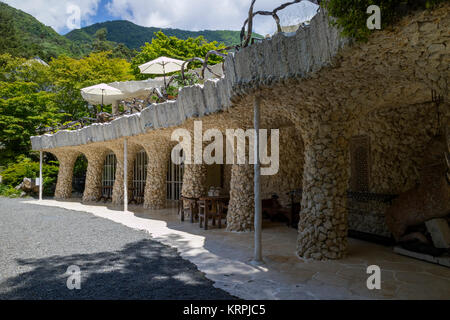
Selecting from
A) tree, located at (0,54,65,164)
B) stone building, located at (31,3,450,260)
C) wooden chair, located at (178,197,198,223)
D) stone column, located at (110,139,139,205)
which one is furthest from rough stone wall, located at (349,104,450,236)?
tree, located at (0,54,65,164)

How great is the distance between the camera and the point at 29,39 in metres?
35.5

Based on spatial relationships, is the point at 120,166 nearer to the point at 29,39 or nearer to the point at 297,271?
the point at 297,271

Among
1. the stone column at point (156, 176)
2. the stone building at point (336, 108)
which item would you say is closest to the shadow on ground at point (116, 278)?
the stone building at point (336, 108)

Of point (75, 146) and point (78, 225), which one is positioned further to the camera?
point (75, 146)

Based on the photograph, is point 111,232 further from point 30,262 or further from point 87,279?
point 87,279

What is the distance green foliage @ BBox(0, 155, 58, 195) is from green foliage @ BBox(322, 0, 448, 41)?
2088 cm

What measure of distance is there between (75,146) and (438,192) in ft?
50.1

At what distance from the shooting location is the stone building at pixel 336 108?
11.3ft

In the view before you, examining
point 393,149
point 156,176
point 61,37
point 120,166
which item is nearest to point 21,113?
point 120,166

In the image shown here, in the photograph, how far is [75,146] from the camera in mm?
15039

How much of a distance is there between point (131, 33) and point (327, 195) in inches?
2524

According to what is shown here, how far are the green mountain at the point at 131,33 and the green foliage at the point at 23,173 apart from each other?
35054 mm
